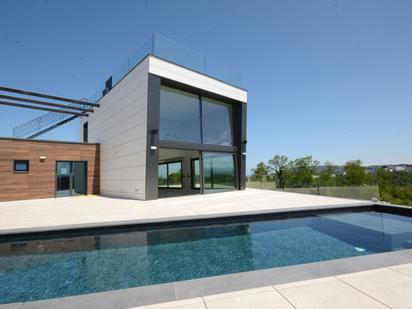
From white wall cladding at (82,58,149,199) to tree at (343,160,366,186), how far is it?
49.1 m

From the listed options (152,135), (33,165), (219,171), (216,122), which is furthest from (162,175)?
(33,165)

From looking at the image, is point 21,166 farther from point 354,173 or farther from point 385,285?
point 354,173

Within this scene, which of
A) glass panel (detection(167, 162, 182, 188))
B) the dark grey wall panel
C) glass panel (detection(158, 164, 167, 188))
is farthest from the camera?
glass panel (detection(158, 164, 167, 188))

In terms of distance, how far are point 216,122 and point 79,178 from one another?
875 cm

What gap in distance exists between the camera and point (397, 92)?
445 inches

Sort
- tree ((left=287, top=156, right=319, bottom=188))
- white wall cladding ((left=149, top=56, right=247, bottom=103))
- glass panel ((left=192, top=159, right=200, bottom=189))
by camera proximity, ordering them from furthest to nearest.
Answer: tree ((left=287, top=156, right=319, bottom=188))
glass panel ((left=192, top=159, right=200, bottom=189))
white wall cladding ((left=149, top=56, right=247, bottom=103))

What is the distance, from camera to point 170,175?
15.2 m

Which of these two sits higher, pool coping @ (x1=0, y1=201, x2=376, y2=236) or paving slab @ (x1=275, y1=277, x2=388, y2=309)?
paving slab @ (x1=275, y1=277, x2=388, y2=309)

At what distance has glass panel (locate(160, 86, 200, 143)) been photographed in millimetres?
9602

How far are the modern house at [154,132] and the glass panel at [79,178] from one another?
58mm

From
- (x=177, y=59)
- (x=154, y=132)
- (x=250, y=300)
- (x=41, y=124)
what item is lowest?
(x=250, y=300)

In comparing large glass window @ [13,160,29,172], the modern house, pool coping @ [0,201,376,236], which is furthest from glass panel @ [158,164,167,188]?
pool coping @ [0,201,376,236]

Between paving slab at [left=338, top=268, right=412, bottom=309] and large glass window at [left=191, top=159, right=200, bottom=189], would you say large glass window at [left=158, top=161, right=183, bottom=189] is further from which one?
paving slab at [left=338, top=268, right=412, bottom=309]

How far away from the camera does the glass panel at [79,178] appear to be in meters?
11.6
